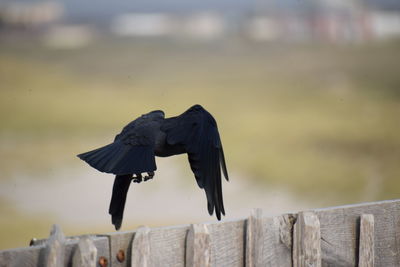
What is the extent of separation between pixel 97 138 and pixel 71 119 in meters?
0.42

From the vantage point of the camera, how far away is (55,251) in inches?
102

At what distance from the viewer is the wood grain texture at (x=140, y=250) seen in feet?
9.19

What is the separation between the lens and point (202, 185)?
162 inches

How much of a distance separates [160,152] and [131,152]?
0.21 metres

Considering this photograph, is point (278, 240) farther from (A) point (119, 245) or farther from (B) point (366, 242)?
(A) point (119, 245)

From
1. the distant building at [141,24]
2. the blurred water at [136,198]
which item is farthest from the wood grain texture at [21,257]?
the distant building at [141,24]

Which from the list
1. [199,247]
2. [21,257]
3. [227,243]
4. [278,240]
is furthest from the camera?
[278,240]

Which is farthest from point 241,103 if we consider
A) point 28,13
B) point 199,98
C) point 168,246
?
point 168,246

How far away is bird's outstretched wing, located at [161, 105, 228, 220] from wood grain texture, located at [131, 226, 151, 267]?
1.27 metres

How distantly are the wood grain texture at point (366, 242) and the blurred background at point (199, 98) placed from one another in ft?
17.0

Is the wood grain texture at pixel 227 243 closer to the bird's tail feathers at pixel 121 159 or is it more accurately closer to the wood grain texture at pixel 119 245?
the wood grain texture at pixel 119 245

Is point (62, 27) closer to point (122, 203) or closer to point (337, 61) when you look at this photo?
point (337, 61)

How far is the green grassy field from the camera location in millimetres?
8984

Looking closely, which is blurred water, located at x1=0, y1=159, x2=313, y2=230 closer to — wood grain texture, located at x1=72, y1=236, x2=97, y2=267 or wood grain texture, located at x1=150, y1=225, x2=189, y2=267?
wood grain texture, located at x1=150, y1=225, x2=189, y2=267
